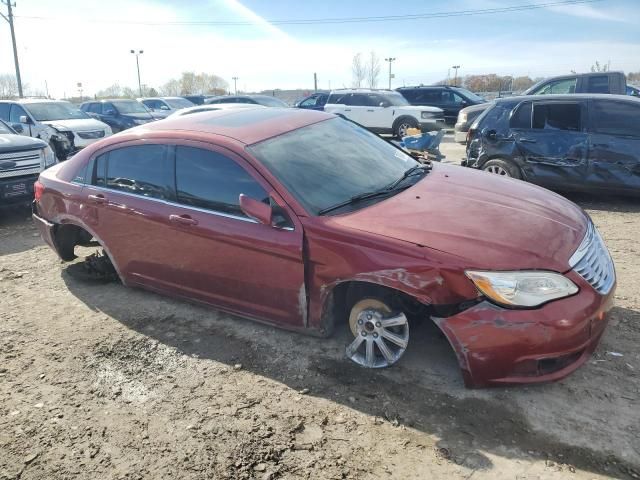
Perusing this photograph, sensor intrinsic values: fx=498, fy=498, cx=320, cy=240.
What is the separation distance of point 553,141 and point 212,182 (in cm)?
555

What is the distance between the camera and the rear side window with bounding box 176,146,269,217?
11.5ft

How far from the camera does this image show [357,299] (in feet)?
11.1

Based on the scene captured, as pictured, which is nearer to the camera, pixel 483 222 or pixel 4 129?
pixel 483 222

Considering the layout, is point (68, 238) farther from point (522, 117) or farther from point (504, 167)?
point (522, 117)

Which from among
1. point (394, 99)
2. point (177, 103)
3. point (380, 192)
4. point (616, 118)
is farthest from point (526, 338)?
point (177, 103)

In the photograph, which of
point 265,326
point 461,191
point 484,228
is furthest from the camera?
point 265,326

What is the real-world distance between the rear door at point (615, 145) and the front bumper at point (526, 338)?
15.2 feet

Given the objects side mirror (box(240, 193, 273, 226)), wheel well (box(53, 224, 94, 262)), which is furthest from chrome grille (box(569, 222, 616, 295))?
wheel well (box(53, 224, 94, 262))

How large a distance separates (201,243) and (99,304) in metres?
1.50

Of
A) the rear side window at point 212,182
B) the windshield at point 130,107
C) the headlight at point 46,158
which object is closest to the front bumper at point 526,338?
the rear side window at point 212,182

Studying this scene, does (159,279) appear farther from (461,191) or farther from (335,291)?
(461,191)

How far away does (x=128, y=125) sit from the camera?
1791 centimetres

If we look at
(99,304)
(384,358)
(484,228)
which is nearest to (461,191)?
(484,228)

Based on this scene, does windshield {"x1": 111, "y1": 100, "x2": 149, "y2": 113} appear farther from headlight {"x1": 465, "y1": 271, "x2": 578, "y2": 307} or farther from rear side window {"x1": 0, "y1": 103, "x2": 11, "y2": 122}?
headlight {"x1": 465, "y1": 271, "x2": 578, "y2": 307}
